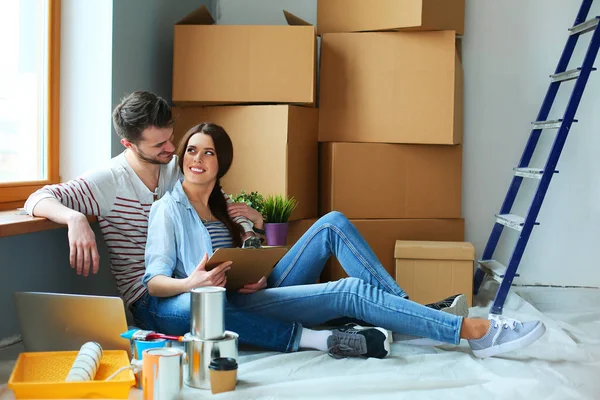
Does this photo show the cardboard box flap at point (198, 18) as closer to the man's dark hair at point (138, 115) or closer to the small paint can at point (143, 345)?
the man's dark hair at point (138, 115)

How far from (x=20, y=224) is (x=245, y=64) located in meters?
1.27

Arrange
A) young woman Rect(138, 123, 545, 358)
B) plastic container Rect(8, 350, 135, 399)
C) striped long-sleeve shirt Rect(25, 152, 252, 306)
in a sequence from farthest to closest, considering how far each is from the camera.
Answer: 1. striped long-sleeve shirt Rect(25, 152, 252, 306)
2. young woman Rect(138, 123, 545, 358)
3. plastic container Rect(8, 350, 135, 399)

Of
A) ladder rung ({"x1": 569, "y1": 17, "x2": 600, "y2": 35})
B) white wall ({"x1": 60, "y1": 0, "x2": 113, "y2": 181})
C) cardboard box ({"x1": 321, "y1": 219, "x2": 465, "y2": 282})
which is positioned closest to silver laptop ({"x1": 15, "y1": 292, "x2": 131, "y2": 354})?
white wall ({"x1": 60, "y1": 0, "x2": 113, "y2": 181})

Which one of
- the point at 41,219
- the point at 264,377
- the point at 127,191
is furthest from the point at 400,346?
the point at 41,219

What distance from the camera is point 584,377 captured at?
197 centimetres

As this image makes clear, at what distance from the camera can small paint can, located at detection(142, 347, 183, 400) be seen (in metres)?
1.67

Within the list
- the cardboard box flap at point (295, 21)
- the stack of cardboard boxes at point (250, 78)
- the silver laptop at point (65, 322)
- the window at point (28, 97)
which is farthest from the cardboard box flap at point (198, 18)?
the silver laptop at point (65, 322)

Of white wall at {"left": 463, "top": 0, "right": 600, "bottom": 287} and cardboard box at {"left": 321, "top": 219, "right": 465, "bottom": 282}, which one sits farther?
white wall at {"left": 463, "top": 0, "right": 600, "bottom": 287}

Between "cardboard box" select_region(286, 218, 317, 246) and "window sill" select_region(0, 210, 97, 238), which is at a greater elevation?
"window sill" select_region(0, 210, 97, 238)

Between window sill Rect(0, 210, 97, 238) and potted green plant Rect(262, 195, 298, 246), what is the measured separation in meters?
0.77

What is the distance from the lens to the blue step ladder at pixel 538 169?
108 inches

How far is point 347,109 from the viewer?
3.08m

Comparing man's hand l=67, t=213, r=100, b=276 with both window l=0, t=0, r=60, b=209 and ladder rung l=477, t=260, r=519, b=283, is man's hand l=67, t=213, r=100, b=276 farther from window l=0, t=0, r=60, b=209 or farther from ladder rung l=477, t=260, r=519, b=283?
ladder rung l=477, t=260, r=519, b=283

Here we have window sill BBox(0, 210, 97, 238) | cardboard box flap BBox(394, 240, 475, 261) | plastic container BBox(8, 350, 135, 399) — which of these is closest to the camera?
plastic container BBox(8, 350, 135, 399)
